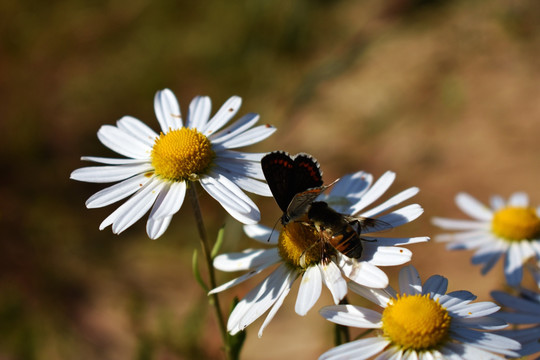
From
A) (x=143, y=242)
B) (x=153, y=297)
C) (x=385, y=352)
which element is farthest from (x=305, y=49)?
(x=385, y=352)

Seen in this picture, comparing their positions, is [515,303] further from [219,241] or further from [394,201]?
[219,241]

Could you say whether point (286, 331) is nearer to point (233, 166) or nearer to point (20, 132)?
point (233, 166)

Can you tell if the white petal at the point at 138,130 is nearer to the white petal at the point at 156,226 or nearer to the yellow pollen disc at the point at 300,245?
the white petal at the point at 156,226

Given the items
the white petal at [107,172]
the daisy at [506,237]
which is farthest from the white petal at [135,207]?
the daisy at [506,237]

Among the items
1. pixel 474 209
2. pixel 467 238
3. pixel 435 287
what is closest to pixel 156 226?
pixel 435 287

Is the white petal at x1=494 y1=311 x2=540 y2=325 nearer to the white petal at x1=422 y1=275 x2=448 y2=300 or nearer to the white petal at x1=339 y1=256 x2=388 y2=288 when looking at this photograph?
the white petal at x1=422 y1=275 x2=448 y2=300

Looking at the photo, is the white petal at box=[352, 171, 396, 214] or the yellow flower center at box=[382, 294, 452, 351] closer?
the yellow flower center at box=[382, 294, 452, 351]

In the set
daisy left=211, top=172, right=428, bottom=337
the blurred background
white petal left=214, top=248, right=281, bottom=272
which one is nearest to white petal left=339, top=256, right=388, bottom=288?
daisy left=211, top=172, right=428, bottom=337
